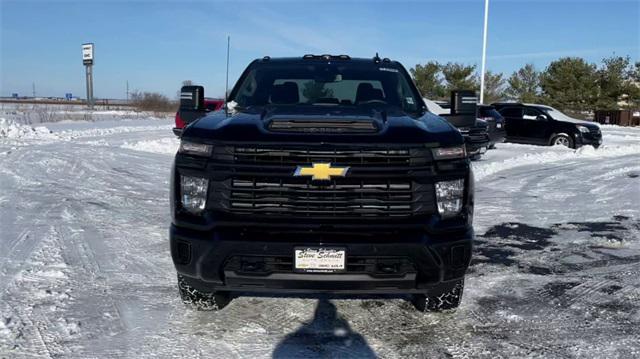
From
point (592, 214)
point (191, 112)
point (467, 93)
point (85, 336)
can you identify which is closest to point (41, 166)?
point (191, 112)

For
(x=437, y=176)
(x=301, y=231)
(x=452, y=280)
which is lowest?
(x=452, y=280)

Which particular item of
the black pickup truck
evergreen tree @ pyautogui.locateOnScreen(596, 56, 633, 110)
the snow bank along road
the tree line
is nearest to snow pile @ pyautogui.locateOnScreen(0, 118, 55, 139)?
the snow bank along road

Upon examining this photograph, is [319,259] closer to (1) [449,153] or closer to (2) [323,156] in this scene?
(2) [323,156]

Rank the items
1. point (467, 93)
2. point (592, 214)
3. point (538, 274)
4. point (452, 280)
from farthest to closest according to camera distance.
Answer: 1. point (592, 214)
2. point (538, 274)
3. point (467, 93)
4. point (452, 280)

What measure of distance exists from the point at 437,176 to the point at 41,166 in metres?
9.84

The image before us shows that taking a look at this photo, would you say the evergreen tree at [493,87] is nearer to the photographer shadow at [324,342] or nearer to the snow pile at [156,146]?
the snow pile at [156,146]

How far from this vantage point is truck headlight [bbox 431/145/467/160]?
3.44m

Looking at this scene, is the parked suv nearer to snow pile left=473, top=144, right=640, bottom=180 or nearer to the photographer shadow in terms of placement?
snow pile left=473, top=144, right=640, bottom=180

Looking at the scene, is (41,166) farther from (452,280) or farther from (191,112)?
(452,280)

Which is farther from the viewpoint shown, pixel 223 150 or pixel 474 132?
pixel 474 132

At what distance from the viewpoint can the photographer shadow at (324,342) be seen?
11.1 ft

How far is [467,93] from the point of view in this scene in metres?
4.65

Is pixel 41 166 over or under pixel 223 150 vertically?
under

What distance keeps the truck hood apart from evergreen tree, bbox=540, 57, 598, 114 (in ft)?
141
